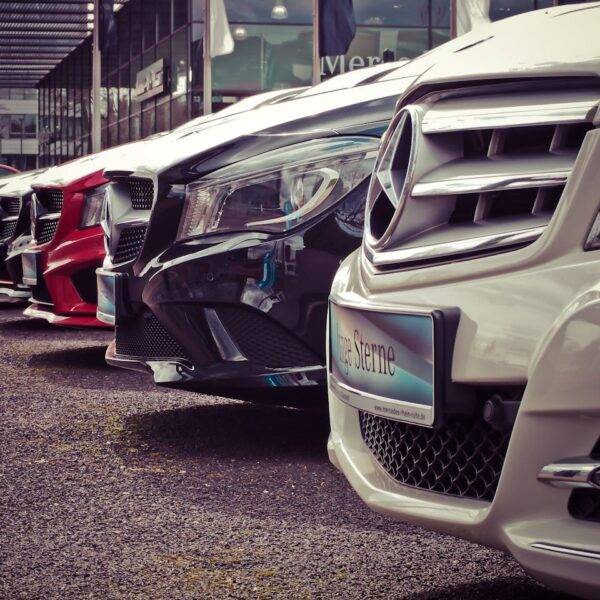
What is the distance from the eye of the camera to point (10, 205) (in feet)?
36.0

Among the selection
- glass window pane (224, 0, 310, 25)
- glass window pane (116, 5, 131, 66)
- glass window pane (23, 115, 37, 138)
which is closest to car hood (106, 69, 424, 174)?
glass window pane (224, 0, 310, 25)

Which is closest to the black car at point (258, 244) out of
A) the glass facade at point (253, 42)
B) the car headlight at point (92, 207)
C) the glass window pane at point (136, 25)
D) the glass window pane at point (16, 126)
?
the car headlight at point (92, 207)

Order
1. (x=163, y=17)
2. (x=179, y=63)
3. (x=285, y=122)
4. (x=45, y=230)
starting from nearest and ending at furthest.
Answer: (x=285, y=122)
(x=45, y=230)
(x=179, y=63)
(x=163, y=17)

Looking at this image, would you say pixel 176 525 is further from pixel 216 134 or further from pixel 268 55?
pixel 268 55

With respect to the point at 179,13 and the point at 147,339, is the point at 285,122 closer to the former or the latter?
the point at 147,339

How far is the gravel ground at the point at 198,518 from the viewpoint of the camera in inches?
127

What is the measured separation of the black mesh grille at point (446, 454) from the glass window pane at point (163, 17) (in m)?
28.1

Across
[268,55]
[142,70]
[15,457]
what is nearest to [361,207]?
[15,457]

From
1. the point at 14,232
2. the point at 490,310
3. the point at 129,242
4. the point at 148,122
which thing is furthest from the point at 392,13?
the point at 490,310

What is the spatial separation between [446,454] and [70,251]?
197 inches

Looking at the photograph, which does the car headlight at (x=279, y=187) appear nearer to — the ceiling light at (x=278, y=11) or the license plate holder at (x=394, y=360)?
the license plate holder at (x=394, y=360)

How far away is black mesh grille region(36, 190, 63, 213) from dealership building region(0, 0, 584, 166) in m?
8.33

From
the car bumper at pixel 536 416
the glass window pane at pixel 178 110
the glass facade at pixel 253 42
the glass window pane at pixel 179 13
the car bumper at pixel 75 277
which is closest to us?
the car bumper at pixel 536 416

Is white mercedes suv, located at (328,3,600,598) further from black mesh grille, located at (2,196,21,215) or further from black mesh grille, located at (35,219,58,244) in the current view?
black mesh grille, located at (2,196,21,215)
